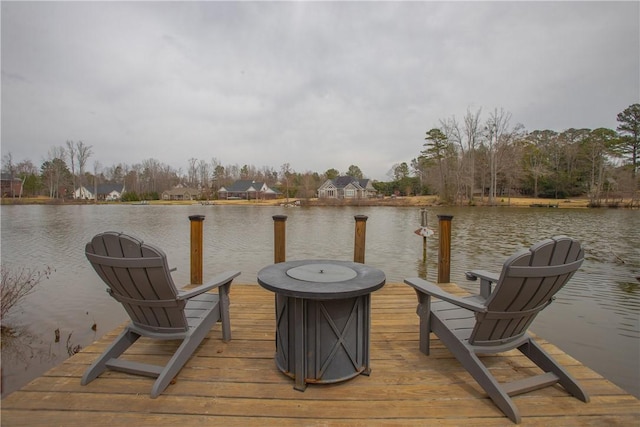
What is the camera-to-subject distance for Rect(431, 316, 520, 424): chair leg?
1.81 m

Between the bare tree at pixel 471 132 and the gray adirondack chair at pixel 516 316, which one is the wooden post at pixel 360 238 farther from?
the bare tree at pixel 471 132

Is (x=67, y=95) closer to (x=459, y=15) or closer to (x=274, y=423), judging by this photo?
(x=459, y=15)

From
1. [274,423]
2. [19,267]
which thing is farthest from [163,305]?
[19,267]

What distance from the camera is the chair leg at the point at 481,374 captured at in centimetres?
181

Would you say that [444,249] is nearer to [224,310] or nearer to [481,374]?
[481,374]

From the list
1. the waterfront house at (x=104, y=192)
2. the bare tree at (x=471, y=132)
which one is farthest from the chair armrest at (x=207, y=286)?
the waterfront house at (x=104, y=192)

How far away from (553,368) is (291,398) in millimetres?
1783

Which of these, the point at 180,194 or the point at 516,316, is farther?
the point at 180,194

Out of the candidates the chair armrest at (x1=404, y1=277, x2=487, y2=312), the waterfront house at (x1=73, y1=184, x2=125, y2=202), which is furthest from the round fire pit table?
the waterfront house at (x1=73, y1=184, x2=125, y2=202)

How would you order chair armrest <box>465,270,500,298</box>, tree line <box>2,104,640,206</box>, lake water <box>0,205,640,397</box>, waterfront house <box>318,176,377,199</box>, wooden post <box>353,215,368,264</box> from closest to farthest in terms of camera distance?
1. chair armrest <box>465,270,500,298</box>
2. lake water <box>0,205,640,397</box>
3. wooden post <box>353,215,368,264</box>
4. tree line <box>2,104,640,206</box>
5. waterfront house <box>318,176,377,199</box>

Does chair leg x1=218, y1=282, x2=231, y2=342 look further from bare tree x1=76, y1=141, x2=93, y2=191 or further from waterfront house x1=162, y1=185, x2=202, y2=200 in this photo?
bare tree x1=76, y1=141, x2=93, y2=191

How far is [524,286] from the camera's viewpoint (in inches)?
73.8

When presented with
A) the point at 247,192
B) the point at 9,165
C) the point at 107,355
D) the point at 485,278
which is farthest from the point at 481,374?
the point at 9,165

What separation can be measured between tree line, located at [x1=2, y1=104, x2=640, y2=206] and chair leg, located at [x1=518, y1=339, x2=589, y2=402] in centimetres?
3540
